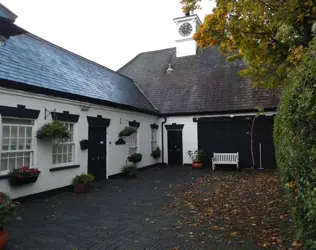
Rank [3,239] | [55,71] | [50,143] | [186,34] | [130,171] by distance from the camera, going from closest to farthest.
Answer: [3,239], [50,143], [55,71], [130,171], [186,34]

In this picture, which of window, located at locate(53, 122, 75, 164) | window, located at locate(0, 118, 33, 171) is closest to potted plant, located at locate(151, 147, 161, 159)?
window, located at locate(53, 122, 75, 164)

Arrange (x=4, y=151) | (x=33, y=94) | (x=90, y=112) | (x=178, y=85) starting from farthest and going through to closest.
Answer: (x=178, y=85) → (x=90, y=112) → (x=33, y=94) → (x=4, y=151)

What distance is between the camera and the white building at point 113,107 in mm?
7473

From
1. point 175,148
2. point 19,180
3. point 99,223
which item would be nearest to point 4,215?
point 99,223

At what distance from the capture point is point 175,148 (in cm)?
1614

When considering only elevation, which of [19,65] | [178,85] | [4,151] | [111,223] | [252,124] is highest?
[178,85]

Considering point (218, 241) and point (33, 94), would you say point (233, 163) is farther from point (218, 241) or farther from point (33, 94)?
point (33, 94)

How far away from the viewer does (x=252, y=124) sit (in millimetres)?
13977

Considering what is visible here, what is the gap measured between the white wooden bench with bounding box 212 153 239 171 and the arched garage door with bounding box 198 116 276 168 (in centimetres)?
58

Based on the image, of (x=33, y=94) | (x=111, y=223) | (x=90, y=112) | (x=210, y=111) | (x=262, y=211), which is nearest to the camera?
(x=111, y=223)

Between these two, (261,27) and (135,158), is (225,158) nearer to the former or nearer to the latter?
(135,158)

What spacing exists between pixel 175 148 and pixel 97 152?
6629 millimetres

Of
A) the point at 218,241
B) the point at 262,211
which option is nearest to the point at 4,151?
the point at 218,241

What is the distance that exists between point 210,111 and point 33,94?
10037mm
